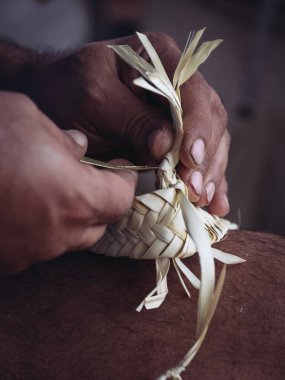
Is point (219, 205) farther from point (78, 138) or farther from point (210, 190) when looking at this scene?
point (78, 138)

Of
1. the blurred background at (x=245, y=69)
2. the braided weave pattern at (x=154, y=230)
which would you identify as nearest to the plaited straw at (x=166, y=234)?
the braided weave pattern at (x=154, y=230)

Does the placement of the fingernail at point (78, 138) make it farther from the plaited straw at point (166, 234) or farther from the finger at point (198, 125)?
the finger at point (198, 125)

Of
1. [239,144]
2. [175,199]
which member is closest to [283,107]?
[239,144]

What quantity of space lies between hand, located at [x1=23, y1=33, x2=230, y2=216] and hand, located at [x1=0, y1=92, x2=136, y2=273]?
0.25 meters

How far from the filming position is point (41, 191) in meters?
0.63

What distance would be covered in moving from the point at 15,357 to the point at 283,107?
→ 8.69 ft

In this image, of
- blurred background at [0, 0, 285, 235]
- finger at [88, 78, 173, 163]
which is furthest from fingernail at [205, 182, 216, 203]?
blurred background at [0, 0, 285, 235]

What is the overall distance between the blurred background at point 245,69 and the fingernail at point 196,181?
212cm

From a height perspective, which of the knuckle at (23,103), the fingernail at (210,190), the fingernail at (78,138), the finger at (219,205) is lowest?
the finger at (219,205)

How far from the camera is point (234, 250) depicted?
0.97m

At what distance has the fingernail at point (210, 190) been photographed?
1.08 metres

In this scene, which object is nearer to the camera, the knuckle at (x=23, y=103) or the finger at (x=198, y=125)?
the knuckle at (x=23, y=103)

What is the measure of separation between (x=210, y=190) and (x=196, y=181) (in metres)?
0.13

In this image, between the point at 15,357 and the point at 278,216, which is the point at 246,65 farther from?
the point at 15,357
